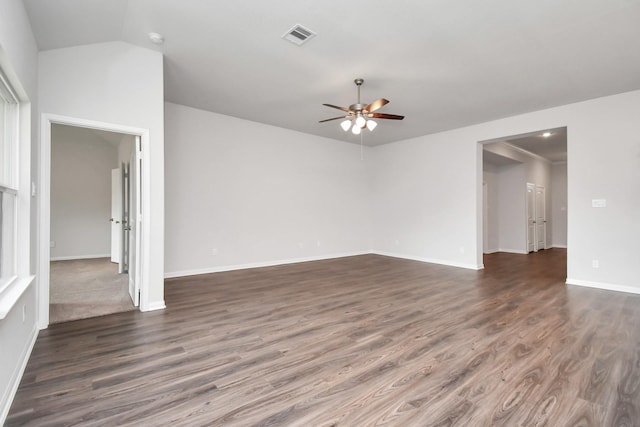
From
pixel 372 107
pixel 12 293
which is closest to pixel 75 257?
pixel 12 293

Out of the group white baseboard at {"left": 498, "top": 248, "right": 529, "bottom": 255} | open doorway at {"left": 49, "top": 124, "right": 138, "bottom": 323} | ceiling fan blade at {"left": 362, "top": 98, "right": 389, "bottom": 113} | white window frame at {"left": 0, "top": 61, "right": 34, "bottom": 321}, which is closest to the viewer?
white window frame at {"left": 0, "top": 61, "right": 34, "bottom": 321}

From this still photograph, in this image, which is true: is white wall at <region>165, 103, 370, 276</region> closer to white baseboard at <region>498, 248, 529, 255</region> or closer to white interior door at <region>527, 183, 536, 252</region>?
white baseboard at <region>498, 248, 529, 255</region>

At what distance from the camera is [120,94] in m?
3.35

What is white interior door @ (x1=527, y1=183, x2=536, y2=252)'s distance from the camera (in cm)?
882

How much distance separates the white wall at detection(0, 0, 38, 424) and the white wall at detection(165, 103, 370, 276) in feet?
7.97

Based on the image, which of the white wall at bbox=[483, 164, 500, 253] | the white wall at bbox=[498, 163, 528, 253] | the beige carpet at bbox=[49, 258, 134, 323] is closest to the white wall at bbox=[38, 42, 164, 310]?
the beige carpet at bbox=[49, 258, 134, 323]

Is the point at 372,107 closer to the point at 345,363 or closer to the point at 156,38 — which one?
the point at 156,38

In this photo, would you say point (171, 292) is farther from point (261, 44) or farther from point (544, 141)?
point (544, 141)

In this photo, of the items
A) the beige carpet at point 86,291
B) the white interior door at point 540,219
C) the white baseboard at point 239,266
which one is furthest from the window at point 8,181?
the white interior door at point 540,219

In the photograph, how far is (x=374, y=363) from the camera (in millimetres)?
2322

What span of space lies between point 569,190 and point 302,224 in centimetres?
502

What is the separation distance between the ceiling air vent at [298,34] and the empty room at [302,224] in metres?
0.03

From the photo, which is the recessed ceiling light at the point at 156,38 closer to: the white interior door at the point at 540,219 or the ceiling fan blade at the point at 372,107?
the ceiling fan blade at the point at 372,107

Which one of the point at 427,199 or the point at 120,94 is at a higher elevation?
the point at 120,94
